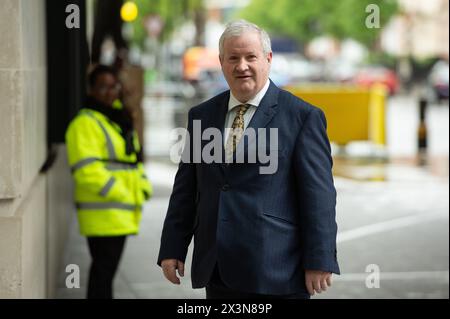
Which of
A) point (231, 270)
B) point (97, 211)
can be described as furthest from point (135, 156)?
point (231, 270)

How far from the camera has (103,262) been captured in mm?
6680

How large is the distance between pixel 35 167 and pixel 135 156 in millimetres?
1091

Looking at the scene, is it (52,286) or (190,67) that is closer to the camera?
(52,286)

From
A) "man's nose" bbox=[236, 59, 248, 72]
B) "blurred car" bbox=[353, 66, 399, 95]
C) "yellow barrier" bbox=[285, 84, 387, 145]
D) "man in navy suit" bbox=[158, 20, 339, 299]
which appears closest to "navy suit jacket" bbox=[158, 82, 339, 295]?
"man in navy suit" bbox=[158, 20, 339, 299]

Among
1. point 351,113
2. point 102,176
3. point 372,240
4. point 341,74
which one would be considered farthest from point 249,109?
point 341,74

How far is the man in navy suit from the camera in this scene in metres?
3.91

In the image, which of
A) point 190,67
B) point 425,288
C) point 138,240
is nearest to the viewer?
point 425,288

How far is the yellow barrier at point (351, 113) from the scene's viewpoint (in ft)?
67.2

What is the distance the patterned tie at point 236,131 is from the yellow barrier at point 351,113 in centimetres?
1642

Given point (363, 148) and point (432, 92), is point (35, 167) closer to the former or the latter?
point (363, 148)

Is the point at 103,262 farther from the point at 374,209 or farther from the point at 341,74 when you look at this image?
the point at 341,74

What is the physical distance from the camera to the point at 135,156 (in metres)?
6.74

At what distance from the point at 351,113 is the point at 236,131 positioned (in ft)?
55.0
